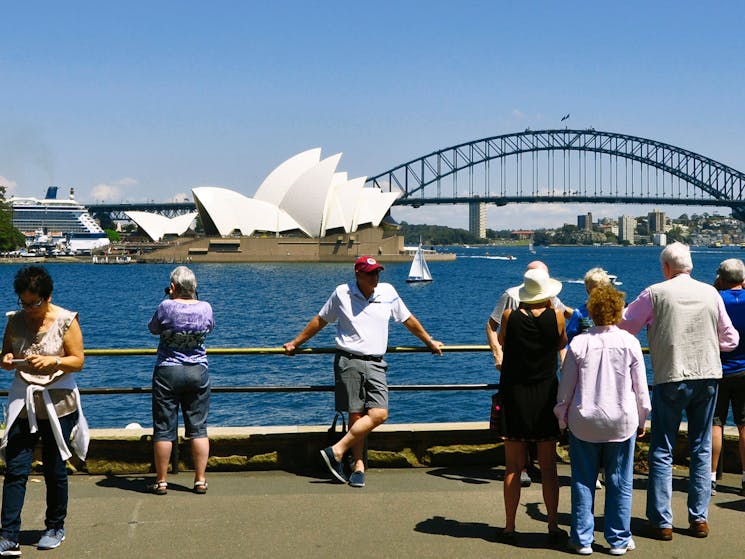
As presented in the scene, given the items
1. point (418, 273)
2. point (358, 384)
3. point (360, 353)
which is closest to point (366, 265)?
point (360, 353)

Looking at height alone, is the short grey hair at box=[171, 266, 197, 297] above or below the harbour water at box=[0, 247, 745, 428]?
above

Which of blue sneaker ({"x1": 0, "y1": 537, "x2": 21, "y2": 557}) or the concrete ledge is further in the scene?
the concrete ledge

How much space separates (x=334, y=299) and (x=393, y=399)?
1177 cm

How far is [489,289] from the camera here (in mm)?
63188

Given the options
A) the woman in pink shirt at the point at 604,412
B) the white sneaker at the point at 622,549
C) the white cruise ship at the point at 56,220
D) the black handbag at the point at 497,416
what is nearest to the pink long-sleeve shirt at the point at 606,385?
the woman in pink shirt at the point at 604,412

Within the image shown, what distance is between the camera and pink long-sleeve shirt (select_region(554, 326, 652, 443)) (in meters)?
4.18

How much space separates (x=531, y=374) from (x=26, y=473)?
2.44 meters

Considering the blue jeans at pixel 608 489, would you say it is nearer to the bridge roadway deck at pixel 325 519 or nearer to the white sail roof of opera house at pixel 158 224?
the bridge roadway deck at pixel 325 519

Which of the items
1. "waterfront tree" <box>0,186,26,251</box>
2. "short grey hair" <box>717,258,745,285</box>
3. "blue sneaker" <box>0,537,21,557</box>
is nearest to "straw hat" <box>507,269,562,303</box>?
"short grey hair" <box>717,258,745,285</box>

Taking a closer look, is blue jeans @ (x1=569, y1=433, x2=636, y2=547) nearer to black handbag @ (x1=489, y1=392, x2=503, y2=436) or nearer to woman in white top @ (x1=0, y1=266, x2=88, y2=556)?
black handbag @ (x1=489, y1=392, x2=503, y2=436)

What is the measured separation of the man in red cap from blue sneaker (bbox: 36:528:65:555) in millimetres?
1616

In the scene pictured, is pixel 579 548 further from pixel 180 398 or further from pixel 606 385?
pixel 180 398

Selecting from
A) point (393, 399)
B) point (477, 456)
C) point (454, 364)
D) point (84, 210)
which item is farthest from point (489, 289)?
point (84, 210)

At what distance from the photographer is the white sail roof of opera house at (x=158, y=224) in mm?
110312
